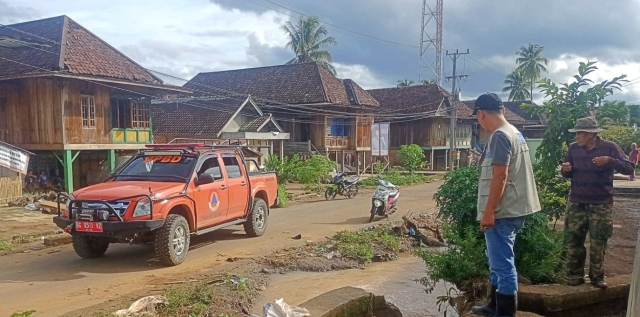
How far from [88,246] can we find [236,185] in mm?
2721

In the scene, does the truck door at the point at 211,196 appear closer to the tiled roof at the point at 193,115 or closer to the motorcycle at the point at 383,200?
the motorcycle at the point at 383,200

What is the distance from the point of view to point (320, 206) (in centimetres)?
1586

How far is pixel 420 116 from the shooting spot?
124 ft

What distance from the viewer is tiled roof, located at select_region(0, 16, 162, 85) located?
656 inches

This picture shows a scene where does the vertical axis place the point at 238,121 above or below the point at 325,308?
above

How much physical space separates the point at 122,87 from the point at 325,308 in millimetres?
16683

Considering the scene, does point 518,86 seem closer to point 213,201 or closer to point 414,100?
point 414,100

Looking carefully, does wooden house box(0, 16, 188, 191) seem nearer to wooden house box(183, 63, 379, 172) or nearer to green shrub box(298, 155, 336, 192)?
green shrub box(298, 155, 336, 192)

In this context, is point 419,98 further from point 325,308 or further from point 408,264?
point 325,308

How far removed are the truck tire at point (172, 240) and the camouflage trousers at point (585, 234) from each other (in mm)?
5383

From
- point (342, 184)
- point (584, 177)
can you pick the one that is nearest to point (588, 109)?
point (584, 177)

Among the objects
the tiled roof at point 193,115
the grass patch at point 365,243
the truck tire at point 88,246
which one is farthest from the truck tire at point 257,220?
the tiled roof at point 193,115

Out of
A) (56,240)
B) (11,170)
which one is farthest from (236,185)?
(11,170)

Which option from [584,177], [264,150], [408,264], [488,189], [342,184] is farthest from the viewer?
[264,150]
